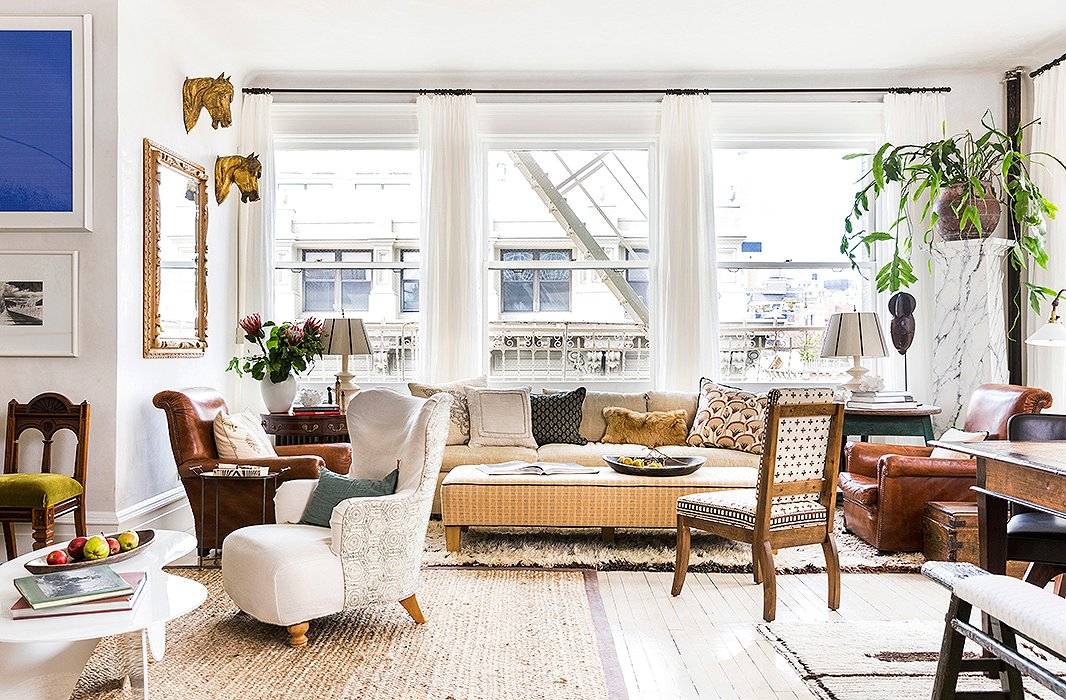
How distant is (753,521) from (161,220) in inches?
151

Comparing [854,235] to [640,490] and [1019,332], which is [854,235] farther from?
[640,490]

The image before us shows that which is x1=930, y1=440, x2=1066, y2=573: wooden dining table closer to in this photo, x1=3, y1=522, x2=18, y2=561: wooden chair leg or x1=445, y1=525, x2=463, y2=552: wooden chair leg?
x1=445, y1=525, x2=463, y2=552: wooden chair leg

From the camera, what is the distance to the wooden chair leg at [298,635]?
346cm

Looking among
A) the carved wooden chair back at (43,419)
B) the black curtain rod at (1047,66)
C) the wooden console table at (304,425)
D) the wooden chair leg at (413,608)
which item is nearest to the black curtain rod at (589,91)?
the black curtain rod at (1047,66)

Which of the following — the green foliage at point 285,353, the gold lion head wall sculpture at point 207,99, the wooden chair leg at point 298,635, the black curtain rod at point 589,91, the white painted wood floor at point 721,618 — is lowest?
the white painted wood floor at point 721,618

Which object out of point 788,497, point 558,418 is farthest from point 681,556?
point 558,418

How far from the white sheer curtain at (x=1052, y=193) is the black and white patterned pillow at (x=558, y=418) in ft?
10.7

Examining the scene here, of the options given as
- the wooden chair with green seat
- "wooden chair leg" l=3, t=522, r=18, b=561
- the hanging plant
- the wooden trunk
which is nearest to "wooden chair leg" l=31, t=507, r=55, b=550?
the wooden chair with green seat

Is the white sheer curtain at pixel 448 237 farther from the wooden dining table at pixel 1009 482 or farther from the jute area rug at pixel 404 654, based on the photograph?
the wooden dining table at pixel 1009 482

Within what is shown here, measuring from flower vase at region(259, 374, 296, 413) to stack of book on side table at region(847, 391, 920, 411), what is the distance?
374 cm

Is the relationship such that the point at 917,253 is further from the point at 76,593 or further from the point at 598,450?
the point at 76,593

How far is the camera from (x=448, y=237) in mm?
6941

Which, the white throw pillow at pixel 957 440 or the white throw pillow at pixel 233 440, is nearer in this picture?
the white throw pillow at pixel 233 440

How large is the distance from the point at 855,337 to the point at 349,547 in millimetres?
4109
